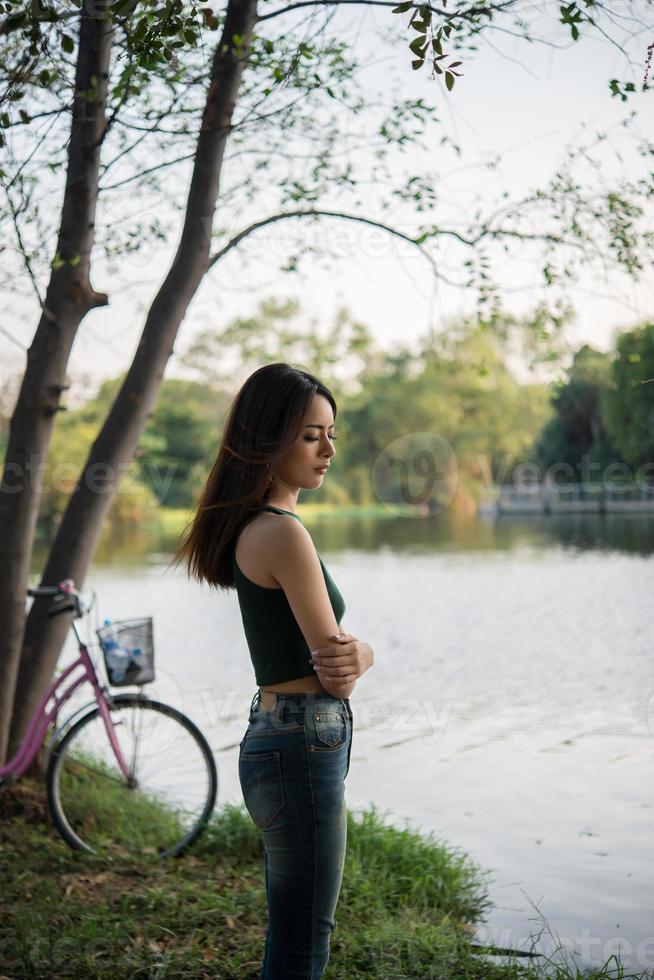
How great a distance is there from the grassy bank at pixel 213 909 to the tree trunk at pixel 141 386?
640 millimetres

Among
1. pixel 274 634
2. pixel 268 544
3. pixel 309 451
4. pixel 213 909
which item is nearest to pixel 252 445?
pixel 309 451

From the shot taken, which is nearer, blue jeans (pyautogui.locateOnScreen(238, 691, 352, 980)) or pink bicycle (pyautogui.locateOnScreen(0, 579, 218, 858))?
blue jeans (pyautogui.locateOnScreen(238, 691, 352, 980))

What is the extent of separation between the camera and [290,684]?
82.4 inches

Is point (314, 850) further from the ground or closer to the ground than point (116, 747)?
further from the ground

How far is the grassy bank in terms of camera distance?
335cm

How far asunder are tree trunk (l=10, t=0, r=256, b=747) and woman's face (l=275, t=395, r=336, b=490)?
3.03 meters

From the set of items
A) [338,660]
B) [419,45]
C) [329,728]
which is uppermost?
[419,45]

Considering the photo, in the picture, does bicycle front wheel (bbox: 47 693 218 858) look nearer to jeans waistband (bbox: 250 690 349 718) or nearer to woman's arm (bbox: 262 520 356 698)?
jeans waistband (bbox: 250 690 349 718)

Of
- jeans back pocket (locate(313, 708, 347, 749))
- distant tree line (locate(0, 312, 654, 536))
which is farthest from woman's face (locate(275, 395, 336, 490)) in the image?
distant tree line (locate(0, 312, 654, 536))

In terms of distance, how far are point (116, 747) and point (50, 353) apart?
5.86 feet

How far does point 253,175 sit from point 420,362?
218 ft

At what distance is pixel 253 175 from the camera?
5992mm

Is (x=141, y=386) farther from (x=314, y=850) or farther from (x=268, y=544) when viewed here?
(x=314, y=850)

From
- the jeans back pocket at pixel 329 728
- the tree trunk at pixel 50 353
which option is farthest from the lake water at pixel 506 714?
the jeans back pocket at pixel 329 728
